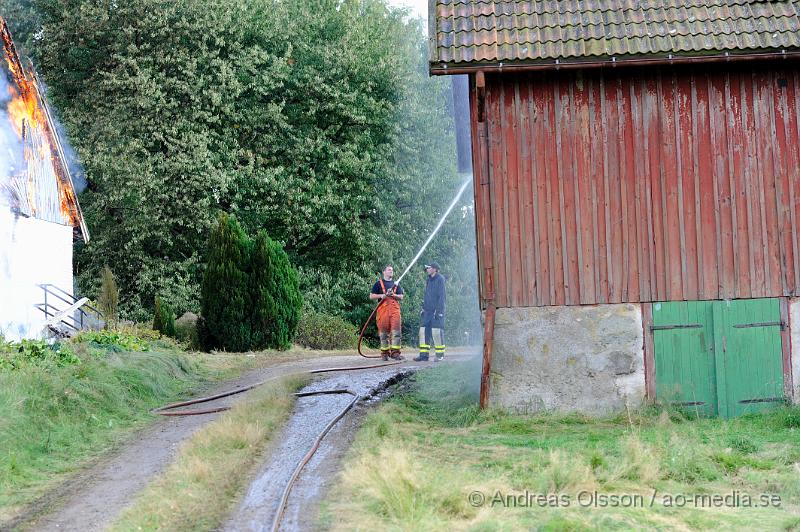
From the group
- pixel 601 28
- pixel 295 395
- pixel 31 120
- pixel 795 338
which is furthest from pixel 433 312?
pixel 31 120

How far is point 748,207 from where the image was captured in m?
12.7

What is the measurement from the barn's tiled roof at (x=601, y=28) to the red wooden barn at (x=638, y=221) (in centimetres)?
4

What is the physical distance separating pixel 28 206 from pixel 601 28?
44.0 ft

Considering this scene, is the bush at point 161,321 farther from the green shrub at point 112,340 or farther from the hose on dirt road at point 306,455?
the hose on dirt road at point 306,455

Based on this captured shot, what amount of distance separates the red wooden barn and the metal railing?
11.5 m

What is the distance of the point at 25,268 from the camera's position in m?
20.8

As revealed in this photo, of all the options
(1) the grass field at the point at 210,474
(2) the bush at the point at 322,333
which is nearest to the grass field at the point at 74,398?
(1) the grass field at the point at 210,474

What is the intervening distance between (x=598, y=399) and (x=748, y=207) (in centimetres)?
312

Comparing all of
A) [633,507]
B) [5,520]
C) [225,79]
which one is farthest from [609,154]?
[225,79]

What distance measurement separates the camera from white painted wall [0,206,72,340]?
19.5 m

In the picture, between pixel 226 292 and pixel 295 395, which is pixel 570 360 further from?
pixel 226 292

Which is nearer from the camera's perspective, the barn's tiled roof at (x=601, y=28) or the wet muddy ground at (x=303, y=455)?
the wet muddy ground at (x=303, y=455)

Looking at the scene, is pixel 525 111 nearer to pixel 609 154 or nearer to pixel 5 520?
pixel 609 154

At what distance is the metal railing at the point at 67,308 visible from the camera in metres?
21.4
